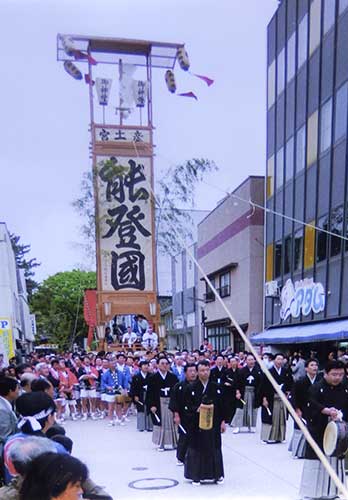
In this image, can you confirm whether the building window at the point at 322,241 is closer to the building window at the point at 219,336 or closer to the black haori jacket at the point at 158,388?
the black haori jacket at the point at 158,388

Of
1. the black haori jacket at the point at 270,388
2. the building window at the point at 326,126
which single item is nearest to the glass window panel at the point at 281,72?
the building window at the point at 326,126

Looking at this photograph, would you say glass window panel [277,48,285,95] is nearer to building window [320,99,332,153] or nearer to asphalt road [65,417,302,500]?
building window [320,99,332,153]

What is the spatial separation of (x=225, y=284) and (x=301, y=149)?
10608 mm

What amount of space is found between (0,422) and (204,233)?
2893 centimetres

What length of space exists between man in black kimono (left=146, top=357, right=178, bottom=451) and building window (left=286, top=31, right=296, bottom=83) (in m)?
14.3

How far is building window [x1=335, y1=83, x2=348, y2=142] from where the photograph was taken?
16.2 meters

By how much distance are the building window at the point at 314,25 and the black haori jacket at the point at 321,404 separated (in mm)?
15160

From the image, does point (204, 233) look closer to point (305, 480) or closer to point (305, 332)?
point (305, 332)

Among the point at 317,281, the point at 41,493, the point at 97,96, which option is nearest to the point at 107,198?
the point at 97,96

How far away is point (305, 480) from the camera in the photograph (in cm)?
580

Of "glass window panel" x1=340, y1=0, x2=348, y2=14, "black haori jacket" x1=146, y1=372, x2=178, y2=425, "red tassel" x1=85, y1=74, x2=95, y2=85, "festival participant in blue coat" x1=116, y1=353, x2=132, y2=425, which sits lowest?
"festival participant in blue coat" x1=116, y1=353, x2=132, y2=425

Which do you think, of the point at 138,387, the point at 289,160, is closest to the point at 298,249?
the point at 289,160

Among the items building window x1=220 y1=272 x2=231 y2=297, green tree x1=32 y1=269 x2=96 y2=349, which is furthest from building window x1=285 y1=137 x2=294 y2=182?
green tree x1=32 y1=269 x2=96 y2=349

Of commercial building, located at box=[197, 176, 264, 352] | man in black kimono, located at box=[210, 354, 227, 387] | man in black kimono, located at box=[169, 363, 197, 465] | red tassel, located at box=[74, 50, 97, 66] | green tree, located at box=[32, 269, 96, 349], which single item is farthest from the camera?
green tree, located at box=[32, 269, 96, 349]
